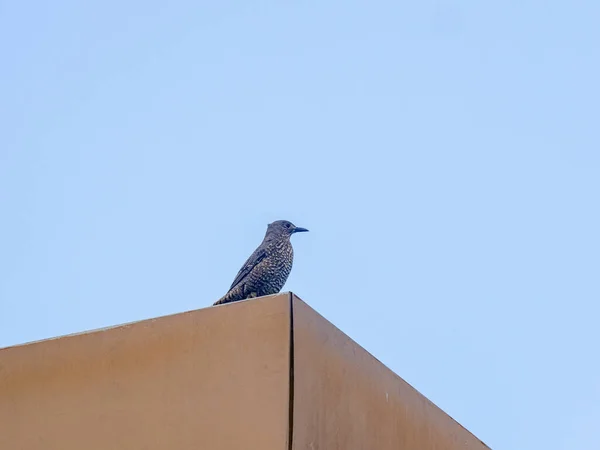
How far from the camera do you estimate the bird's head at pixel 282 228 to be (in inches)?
336

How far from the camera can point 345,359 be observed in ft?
11.2

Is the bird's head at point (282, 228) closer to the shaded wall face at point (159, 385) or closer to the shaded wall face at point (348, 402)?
the shaded wall face at point (348, 402)

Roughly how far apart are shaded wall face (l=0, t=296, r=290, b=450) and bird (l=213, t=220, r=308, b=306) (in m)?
4.38

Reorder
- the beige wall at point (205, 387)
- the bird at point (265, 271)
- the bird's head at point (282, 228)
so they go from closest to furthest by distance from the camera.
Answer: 1. the beige wall at point (205, 387)
2. the bird at point (265, 271)
3. the bird's head at point (282, 228)

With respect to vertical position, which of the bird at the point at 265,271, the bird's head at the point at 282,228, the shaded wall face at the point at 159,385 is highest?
the bird's head at the point at 282,228

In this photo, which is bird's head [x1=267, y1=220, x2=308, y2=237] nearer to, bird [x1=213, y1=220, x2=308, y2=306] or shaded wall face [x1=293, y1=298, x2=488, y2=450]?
bird [x1=213, y1=220, x2=308, y2=306]

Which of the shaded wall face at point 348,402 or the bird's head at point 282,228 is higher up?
the bird's head at point 282,228

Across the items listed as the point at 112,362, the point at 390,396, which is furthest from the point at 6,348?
the point at 390,396

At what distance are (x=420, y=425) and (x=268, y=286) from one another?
167 inches

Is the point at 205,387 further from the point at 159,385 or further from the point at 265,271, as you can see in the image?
the point at 265,271

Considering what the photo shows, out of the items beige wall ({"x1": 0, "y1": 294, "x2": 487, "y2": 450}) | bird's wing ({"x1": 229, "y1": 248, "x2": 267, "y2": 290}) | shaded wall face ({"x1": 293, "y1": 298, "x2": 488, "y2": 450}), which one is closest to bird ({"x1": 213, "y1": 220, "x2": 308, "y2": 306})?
bird's wing ({"x1": 229, "y1": 248, "x2": 267, "y2": 290})

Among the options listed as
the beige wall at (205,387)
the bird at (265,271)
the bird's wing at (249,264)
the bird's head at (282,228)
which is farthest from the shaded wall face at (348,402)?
the bird's head at (282,228)

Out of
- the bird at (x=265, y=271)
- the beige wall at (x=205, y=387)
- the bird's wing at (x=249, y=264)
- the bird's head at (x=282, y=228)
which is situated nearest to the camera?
the beige wall at (x=205, y=387)

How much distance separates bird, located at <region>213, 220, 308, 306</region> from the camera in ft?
26.3
